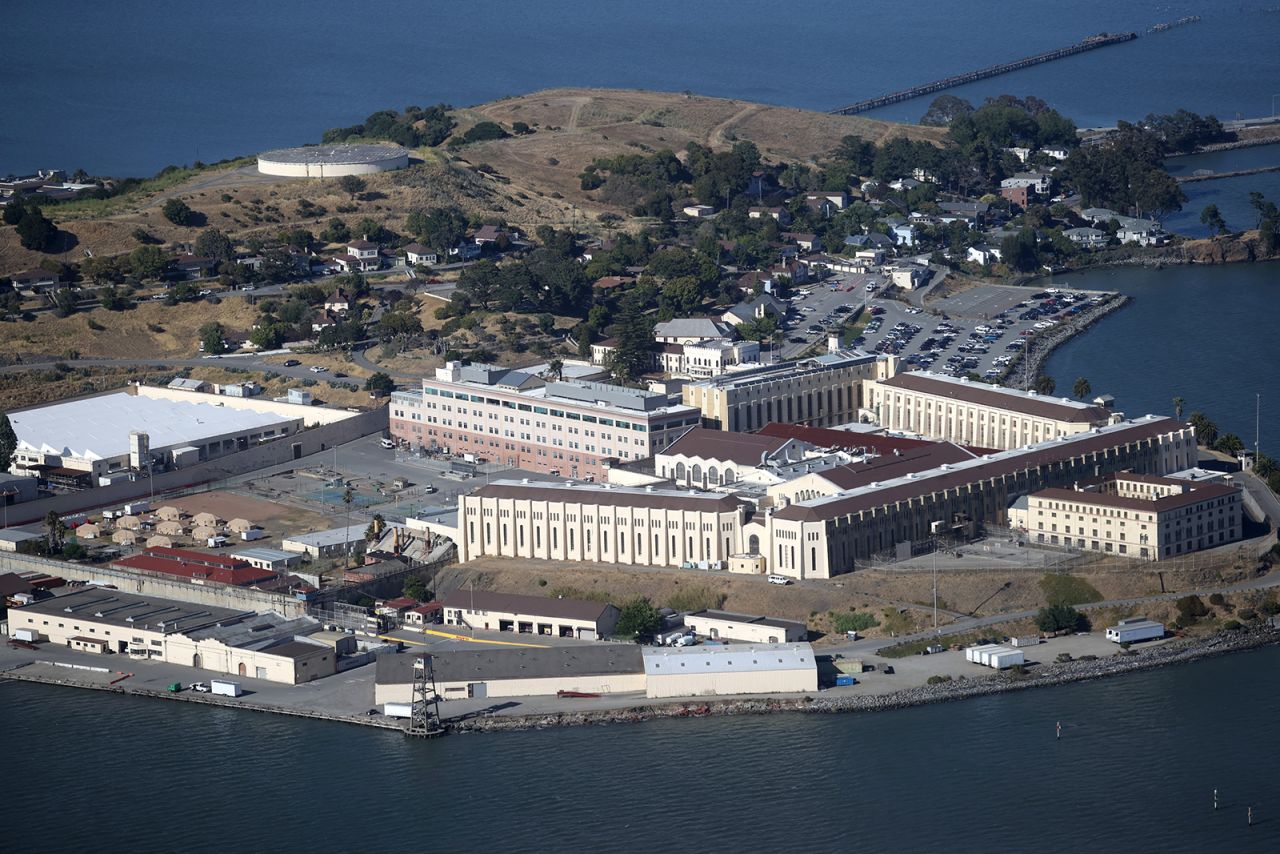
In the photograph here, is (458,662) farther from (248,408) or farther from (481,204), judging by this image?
(481,204)

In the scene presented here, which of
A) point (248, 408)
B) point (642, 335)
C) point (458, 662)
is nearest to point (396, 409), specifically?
point (248, 408)

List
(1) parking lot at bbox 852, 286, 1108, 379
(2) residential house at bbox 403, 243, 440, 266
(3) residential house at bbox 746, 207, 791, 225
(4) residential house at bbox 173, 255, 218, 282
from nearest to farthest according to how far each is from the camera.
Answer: (1) parking lot at bbox 852, 286, 1108, 379, (4) residential house at bbox 173, 255, 218, 282, (2) residential house at bbox 403, 243, 440, 266, (3) residential house at bbox 746, 207, 791, 225

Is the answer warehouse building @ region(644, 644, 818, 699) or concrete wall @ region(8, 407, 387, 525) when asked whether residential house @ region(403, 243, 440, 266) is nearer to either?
concrete wall @ region(8, 407, 387, 525)

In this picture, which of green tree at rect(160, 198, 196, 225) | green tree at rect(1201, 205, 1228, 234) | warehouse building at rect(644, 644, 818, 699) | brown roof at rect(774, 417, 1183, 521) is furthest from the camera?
green tree at rect(1201, 205, 1228, 234)

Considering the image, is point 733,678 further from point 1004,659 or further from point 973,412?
point 973,412

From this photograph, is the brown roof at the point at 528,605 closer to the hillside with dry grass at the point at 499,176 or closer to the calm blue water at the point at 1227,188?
the hillside with dry grass at the point at 499,176

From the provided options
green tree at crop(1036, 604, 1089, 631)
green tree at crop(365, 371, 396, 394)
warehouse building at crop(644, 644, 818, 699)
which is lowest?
warehouse building at crop(644, 644, 818, 699)

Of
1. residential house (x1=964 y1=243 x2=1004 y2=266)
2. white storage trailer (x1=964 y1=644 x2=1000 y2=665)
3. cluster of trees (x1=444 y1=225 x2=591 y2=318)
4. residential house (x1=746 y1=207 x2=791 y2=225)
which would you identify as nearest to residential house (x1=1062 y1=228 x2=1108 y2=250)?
residential house (x1=964 y1=243 x2=1004 y2=266)
